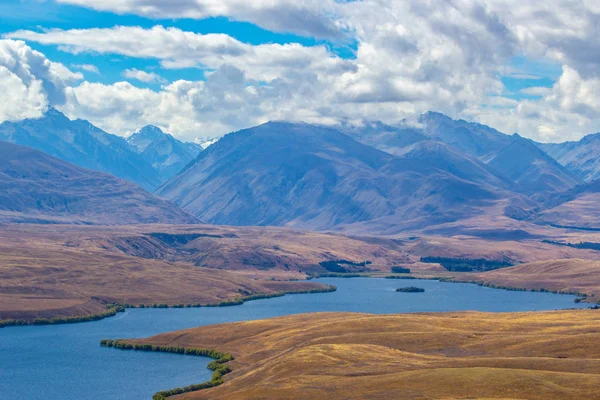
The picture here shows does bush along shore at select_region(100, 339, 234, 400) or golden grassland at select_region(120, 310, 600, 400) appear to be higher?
golden grassland at select_region(120, 310, 600, 400)

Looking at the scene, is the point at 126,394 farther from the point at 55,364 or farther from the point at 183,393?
the point at 55,364

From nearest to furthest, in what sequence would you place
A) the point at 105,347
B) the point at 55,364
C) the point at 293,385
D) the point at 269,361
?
the point at 293,385 < the point at 269,361 < the point at 55,364 < the point at 105,347

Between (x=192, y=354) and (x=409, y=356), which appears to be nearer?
(x=409, y=356)

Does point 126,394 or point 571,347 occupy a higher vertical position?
point 571,347

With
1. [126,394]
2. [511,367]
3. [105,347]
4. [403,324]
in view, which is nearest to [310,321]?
[403,324]

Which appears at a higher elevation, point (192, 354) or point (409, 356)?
point (409, 356)
